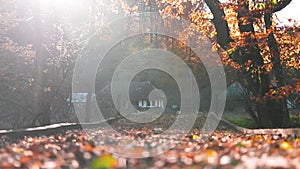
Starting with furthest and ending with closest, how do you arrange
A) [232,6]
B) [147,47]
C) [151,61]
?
[151,61]
[147,47]
[232,6]

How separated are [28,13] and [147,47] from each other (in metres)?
11.0

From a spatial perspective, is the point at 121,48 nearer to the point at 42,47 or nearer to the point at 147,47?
the point at 147,47

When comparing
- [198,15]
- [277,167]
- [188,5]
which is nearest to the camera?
[277,167]

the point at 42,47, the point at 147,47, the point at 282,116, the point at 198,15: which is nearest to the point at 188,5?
the point at 198,15

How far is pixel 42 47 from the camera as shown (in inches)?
743

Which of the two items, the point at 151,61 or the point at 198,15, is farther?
the point at 151,61

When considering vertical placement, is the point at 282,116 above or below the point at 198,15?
below

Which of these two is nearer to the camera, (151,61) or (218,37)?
(218,37)

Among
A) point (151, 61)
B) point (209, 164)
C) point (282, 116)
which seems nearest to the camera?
point (209, 164)

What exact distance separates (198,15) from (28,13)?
28.8 ft

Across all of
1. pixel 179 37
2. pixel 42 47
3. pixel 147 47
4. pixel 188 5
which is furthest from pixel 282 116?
pixel 147 47

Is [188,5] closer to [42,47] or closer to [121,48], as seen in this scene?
[42,47]

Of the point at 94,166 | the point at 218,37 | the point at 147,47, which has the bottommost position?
the point at 94,166

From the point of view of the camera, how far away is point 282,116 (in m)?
13.4
